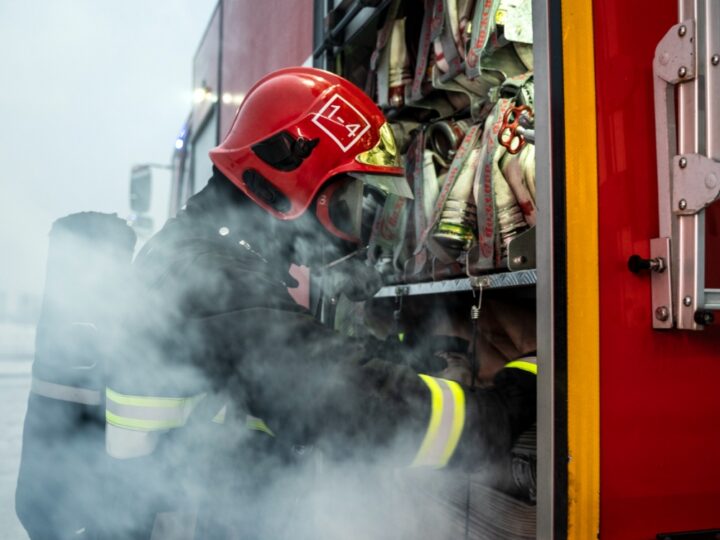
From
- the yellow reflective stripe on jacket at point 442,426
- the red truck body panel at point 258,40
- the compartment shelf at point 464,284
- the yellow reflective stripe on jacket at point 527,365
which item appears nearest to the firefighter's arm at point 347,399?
the yellow reflective stripe on jacket at point 442,426

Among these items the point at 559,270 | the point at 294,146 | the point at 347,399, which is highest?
the point at 294,146

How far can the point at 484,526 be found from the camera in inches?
61.7

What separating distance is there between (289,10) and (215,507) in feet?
8.85

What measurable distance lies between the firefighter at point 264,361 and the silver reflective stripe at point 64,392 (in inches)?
8.2

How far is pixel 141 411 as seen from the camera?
4.19 feet

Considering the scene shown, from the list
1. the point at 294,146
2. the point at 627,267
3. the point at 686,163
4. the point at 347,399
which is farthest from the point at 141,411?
the point at 686,163

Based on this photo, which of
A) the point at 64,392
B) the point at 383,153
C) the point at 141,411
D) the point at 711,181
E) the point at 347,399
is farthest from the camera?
the point at 383,153

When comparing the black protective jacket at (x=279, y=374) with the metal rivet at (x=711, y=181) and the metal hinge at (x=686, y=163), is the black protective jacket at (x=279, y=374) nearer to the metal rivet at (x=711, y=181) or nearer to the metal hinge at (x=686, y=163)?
the metal hinge at (x=686, y=163)

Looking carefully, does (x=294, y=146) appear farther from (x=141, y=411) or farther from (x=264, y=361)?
(x=141, y=411)

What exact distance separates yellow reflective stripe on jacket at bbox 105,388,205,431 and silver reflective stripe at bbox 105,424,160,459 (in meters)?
0.01

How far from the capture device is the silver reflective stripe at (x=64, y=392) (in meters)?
1.44

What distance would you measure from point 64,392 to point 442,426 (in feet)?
3.16

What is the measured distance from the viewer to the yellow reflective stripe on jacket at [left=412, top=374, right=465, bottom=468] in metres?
1.18

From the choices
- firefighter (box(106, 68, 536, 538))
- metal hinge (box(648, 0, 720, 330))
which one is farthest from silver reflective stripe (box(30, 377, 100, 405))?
metal hinge (box(648, 0, 720, 330))
